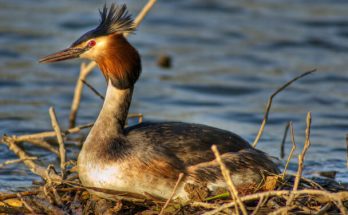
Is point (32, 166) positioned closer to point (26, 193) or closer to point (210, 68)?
point (26, 193)

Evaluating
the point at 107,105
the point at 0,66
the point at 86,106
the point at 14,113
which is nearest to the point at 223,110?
the point at 86,106

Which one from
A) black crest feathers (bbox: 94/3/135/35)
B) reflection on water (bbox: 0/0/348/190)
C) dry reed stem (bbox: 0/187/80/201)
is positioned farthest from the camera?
reflection on water (bbox: 0/0/348/190)

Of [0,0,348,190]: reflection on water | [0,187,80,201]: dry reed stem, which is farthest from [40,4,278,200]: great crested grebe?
[0,0,348,190]: reflection on water

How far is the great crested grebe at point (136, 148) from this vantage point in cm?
732

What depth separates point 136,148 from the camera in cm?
749

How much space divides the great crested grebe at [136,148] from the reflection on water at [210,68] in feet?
5.75

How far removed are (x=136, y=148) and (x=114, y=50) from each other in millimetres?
916

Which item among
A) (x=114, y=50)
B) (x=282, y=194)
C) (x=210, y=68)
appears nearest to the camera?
(x=282, y=194)

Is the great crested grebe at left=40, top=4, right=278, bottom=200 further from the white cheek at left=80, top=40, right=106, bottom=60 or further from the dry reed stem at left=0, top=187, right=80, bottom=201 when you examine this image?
the dry reed stem at left=0, top=187, right=80, bottom=201

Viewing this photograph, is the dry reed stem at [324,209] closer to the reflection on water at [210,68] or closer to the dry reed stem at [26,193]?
the dry reed stem at [26,193]

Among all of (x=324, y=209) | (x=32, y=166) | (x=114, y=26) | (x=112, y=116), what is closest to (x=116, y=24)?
(x=114, y=26)

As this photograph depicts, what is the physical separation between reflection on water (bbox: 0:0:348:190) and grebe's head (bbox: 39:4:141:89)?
1916mm

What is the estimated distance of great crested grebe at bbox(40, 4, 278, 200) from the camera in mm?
7320

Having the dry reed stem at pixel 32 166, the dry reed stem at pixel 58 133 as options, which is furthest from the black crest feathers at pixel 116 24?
the dry reed stem at pixel 32 166
